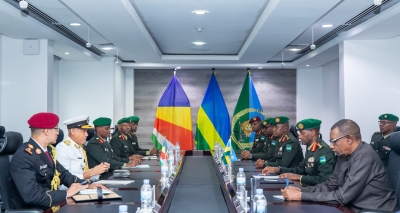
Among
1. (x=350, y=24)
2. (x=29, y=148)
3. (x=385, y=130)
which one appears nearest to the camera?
(x=29, y=148)

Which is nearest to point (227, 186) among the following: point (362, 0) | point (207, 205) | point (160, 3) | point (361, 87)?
point (207, 205)

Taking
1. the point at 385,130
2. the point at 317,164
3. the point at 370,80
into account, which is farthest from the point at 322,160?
the point at 370,80

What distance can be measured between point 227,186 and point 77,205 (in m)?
1.29

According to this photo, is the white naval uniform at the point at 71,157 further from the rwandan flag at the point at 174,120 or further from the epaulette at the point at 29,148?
the rwandan flag at the point at 174,120

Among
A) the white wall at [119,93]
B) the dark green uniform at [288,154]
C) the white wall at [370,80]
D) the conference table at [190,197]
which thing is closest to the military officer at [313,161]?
the conference table at [190,197]

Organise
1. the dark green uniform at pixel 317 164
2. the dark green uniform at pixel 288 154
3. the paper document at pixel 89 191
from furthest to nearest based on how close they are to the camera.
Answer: the dark green uniform at pixel 288 154 < the dark green uniform at pixel 317 164 < the paper document at pixel 89 191

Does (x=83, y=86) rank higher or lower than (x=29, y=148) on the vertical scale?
higher

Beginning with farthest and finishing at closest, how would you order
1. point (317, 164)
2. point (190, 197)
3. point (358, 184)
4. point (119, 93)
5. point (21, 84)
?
1. point (119, 93)
2. point (21, 84)
3. point (317, 164)
4. point (190, 197)
5. point (358, 184)

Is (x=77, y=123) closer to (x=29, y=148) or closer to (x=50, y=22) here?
(x=29, y=148)

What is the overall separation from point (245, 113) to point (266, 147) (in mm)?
3263

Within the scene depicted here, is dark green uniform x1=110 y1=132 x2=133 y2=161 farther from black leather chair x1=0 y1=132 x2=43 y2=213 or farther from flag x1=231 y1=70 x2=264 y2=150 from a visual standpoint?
flag x1=231 y1=70 x2=264 y2=150

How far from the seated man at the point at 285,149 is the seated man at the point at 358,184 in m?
2.31

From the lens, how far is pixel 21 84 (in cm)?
662

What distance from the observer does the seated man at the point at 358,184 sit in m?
2.79
